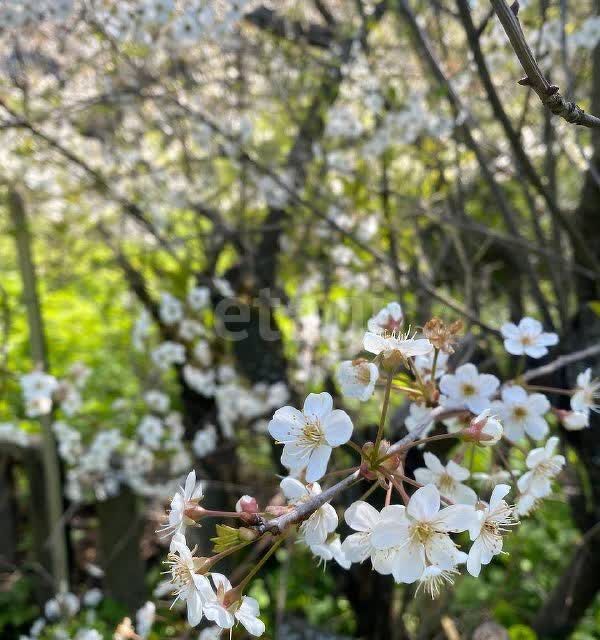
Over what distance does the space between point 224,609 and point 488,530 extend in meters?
0.33

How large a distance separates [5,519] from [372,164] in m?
2.64

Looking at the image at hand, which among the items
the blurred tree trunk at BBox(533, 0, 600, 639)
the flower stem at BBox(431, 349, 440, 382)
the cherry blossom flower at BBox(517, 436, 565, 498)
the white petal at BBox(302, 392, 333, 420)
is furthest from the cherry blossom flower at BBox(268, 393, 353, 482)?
the blurred tree trunk at BBox(533, 0, 600, 639)

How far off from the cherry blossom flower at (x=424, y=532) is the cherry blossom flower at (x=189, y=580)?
196mm

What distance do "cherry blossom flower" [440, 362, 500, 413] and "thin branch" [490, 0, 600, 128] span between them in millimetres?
394

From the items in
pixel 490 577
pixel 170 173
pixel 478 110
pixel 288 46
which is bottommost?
pixel 490 577

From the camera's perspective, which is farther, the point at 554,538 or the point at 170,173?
the point at 554,538

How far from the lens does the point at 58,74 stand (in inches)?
119

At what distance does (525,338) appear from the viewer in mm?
1220

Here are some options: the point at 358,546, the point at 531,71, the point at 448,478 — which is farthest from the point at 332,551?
the point at 531,71

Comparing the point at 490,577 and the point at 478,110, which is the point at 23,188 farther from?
the point at 490,577

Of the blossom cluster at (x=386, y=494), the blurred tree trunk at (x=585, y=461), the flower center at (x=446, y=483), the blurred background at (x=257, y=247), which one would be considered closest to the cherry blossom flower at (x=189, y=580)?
the blossom cluster at (x=386, y=494)

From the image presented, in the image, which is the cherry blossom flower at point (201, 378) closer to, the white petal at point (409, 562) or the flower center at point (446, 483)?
the flower center at point (446, 483)

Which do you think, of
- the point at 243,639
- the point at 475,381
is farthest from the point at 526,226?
the point at 475,381

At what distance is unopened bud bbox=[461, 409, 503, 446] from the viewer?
84 cm
